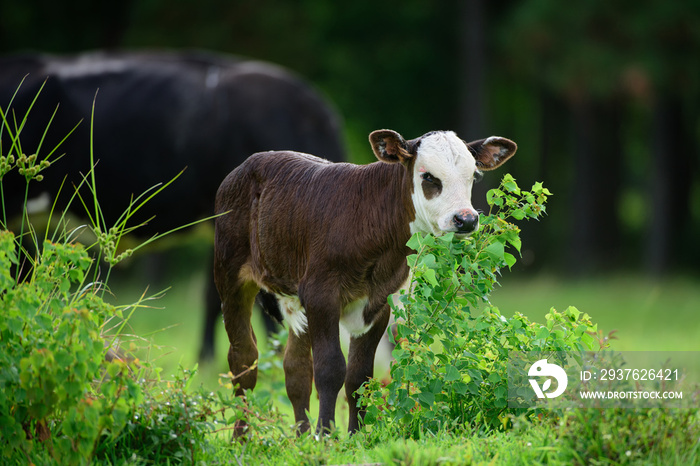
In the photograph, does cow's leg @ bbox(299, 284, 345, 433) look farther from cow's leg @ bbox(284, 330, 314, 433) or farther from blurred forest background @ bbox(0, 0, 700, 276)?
blurred forest background @ bbox(0, 0, 700, 276)

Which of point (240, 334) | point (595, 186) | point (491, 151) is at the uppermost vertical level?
point (491, 151)

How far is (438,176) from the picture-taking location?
4.06 metres

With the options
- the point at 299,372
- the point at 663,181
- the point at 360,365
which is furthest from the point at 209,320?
the point at 663,181

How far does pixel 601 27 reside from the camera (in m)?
16.2

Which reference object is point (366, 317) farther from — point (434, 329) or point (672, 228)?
point (672, 228)

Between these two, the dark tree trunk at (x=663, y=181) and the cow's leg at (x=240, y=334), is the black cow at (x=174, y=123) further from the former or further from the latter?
the dark tree trunk at (x=663, y=181)

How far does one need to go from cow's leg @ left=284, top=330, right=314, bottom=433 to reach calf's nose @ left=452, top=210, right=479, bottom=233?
1265 mm

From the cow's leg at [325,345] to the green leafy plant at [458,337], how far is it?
17 centimetres

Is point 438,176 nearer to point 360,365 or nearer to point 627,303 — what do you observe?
point 360,365

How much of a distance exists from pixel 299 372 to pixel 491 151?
156 cm

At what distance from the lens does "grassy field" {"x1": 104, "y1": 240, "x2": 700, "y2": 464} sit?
3.53 metres

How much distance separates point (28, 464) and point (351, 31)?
1783 cm

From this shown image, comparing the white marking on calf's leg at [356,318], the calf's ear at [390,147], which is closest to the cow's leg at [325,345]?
the white marking on calf's leg at [356,318]

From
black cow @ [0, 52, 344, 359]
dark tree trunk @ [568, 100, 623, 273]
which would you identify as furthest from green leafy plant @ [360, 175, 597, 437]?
dark tree trunk @ [568, 100, 623, 273]
